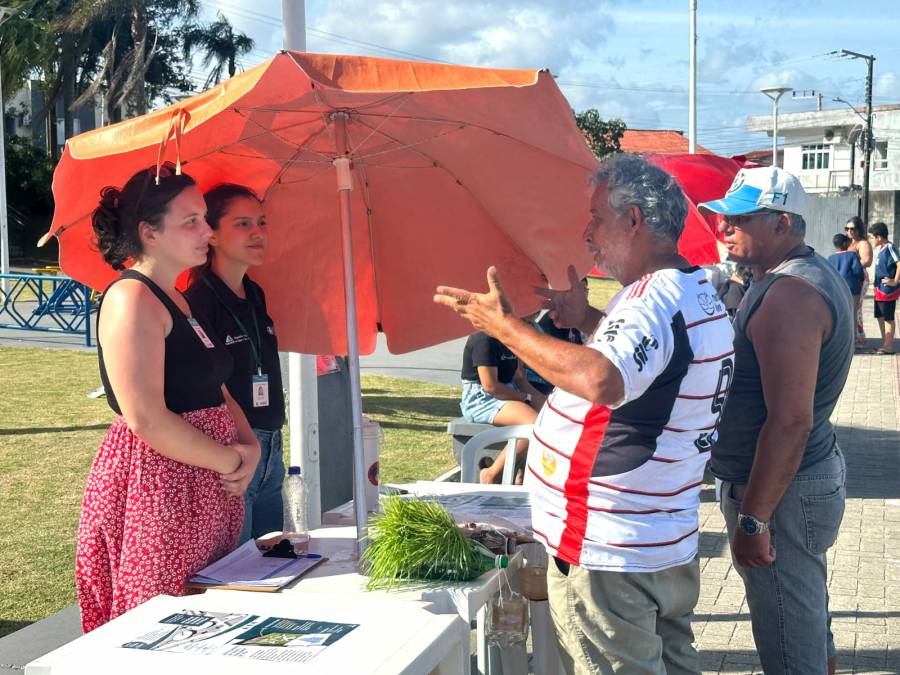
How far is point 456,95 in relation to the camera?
2.79m

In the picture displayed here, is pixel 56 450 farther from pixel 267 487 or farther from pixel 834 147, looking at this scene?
pixel 834 147

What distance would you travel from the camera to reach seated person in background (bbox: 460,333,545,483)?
692 cm

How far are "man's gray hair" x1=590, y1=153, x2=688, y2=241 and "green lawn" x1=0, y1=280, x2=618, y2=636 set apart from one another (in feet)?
13.0

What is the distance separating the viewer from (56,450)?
30.8 feet

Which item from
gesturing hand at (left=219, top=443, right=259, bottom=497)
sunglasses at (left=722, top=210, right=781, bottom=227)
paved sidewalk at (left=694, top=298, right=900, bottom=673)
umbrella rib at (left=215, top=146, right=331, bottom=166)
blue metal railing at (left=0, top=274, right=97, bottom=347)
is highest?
umbrella rib at (left=215, top=146, right=331, bottom=166)

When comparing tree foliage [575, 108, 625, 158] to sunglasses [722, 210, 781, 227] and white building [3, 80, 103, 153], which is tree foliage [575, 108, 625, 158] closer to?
white building [3, 80, 103, 153]

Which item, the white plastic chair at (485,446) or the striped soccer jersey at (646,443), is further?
the white plastic chair at (485,446)

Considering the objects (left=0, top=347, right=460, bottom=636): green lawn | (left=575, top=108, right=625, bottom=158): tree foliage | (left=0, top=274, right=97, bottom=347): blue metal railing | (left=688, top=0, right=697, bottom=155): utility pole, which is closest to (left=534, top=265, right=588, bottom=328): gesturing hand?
(left=0, top=347, right=460, bottom=636): green lawn

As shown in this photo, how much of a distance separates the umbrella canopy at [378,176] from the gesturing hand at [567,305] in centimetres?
35

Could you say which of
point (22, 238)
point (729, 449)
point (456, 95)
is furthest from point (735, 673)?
point (22, 238)

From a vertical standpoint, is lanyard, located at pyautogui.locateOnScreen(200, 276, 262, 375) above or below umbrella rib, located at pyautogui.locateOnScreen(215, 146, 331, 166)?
below

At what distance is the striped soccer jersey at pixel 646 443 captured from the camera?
8.46 ft

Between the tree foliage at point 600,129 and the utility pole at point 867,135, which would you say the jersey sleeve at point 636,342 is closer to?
the utility pole at point 867,135

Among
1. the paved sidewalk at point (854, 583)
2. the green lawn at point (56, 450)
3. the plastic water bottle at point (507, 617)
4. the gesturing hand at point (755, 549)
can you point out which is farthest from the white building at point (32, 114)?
the gesturing hand at point (755, 549)
